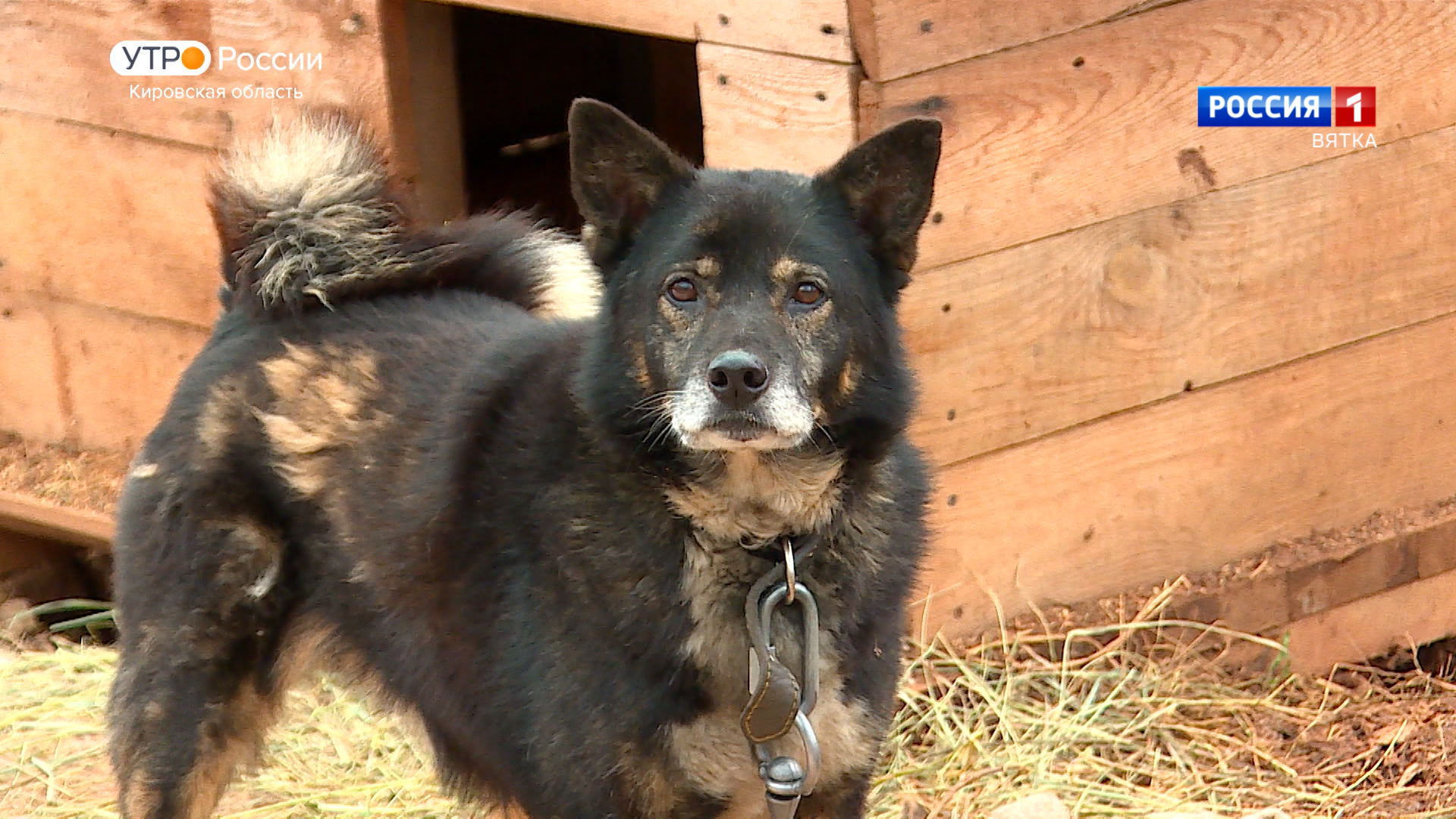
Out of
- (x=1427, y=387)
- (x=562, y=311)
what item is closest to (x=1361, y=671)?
(x=1427, y=387)

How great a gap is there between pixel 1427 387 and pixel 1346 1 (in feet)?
3.71

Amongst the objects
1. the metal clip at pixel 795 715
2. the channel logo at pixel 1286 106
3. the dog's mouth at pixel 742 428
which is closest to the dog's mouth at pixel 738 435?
the dog's mouth at pixel 742 428

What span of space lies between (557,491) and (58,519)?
3056 millimetres

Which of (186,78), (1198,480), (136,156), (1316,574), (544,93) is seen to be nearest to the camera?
(1198,480)

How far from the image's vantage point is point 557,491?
9.07 ft

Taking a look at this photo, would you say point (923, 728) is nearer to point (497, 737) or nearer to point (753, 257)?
point (497, 737)

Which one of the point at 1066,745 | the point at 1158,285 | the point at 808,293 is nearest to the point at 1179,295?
the point at 1158,285

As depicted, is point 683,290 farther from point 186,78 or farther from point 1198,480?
point 186,78

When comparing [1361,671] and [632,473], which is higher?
[632,473]

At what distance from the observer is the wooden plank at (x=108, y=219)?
472cm

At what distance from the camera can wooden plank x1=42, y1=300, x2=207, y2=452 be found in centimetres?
493

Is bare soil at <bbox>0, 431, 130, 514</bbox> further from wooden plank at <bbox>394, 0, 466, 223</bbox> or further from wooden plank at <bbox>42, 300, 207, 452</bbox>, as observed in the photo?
wooden plank at <bbox>394, 0, 466, 223</bbox>

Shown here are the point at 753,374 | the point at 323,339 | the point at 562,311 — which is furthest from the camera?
the point at 562,311

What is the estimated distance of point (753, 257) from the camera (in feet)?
8.50
